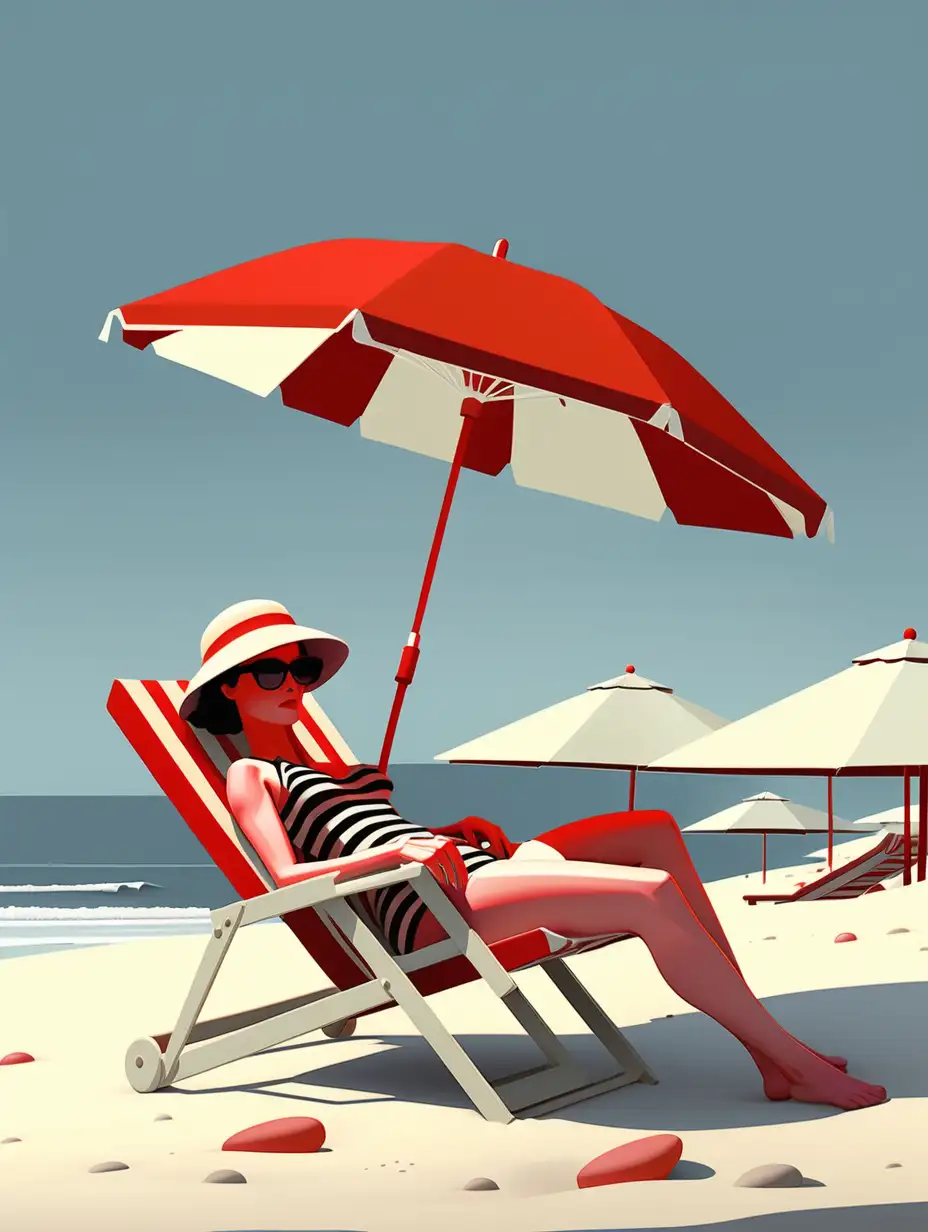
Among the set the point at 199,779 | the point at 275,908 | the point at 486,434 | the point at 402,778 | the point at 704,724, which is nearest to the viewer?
the point at 275,908

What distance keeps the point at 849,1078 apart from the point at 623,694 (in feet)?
24.8

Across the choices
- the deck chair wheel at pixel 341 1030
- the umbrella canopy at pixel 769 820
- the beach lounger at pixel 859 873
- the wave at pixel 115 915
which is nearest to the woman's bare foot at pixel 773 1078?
the deck chair wheel at pixel 341 1030

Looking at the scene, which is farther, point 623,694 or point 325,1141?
point 623,694

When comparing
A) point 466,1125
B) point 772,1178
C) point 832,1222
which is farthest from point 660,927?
point 832,1222

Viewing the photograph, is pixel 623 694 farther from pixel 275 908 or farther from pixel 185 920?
pixel 185 920

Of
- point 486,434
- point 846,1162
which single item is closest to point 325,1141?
point 846,1162

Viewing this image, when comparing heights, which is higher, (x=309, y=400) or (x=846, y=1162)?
(x=309, y=400)

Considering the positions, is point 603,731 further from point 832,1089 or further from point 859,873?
point 832,1089

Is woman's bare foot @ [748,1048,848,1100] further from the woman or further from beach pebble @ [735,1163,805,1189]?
beach pebble @ [735,1163,805,1189]

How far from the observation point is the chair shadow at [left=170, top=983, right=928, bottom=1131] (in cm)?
349

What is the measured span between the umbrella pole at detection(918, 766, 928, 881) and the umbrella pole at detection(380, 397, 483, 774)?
6217 mm

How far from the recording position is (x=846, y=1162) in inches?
112

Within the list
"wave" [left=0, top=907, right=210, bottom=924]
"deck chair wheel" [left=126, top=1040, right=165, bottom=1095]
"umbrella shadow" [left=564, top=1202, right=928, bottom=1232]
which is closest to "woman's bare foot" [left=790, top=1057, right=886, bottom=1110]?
"umbrella shadow" [left=564, top=1202, right=928, bottom=1232]

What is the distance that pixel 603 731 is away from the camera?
10.5 metres
